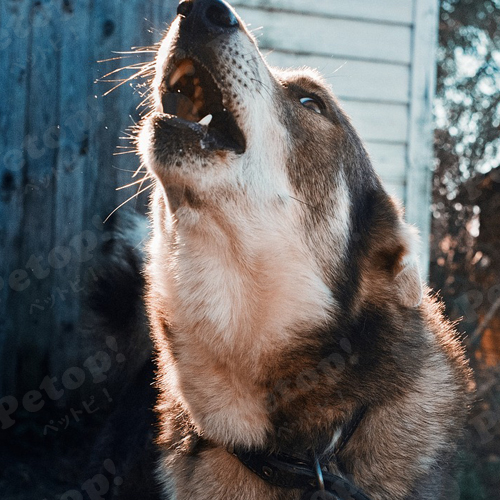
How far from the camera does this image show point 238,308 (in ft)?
7.04

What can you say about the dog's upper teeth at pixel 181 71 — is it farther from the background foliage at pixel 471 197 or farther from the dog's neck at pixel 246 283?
the background foliage at pixel 471 197

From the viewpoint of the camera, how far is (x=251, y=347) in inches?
82.9

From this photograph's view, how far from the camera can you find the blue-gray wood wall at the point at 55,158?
3609mm

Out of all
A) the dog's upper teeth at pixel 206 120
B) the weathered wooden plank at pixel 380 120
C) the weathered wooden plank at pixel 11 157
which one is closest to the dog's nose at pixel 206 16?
the dog's upper teeth at pixel 206 120

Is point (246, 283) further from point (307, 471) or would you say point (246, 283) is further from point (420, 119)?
point (420, 119)

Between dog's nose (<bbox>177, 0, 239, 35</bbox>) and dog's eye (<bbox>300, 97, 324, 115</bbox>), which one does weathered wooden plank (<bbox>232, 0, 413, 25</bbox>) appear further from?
dog's nose (<bbox>177, 0, 239, 35</bbox>)

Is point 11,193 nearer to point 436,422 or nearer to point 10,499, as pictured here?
point 10,499

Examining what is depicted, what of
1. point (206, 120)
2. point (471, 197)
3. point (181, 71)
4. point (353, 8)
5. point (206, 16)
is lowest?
point (471, 197)

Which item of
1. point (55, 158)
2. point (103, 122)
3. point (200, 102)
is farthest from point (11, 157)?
point (200, 102)

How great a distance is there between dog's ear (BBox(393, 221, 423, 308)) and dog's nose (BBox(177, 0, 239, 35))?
1.04 meters

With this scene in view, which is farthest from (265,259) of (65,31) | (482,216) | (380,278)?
(482,216)

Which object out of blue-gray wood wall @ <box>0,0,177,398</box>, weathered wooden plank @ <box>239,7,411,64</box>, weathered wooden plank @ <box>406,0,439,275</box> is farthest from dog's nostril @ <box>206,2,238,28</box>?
weathered wooden plank @ <box>406,0,439,275</box>

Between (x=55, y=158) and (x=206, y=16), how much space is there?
2.00 m

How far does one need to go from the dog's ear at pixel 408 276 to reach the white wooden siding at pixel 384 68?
7.12 ft
